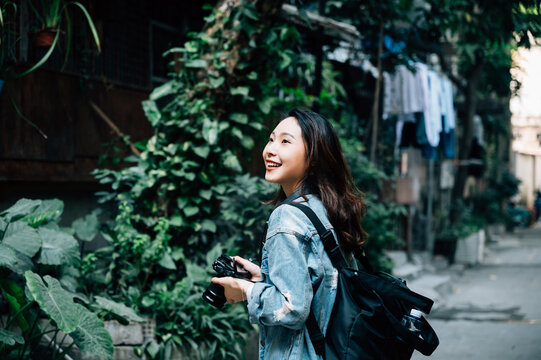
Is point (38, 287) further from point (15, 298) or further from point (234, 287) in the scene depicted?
point (234, 287)

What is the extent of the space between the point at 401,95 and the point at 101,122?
19.0ft

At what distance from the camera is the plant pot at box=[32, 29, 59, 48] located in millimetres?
4785

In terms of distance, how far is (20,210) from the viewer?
4215mm

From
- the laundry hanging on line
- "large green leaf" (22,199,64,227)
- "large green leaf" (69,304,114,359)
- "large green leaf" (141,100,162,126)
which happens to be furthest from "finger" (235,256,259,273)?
the laundry hanging on line

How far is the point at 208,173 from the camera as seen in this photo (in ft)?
17.6

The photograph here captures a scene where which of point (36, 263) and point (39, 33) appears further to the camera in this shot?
point (39, 33)

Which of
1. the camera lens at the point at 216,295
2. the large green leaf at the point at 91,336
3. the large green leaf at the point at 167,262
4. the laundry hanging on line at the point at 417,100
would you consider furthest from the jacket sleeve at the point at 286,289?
the laundry hanging on line at the point at 417,100

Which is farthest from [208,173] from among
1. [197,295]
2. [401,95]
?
[401,95]

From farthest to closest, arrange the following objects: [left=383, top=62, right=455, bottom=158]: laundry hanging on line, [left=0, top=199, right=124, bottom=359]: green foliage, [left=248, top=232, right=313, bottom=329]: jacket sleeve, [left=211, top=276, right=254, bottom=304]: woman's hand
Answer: [left=383, top=62, right=455, bottom=158]: laundry hanging on line, [left=0, top=199, right=124, bottom=359]: green foliage, [left=211, top=276, right=254, bottom=304]: woman's hand, [left=248, top=232, right=313, bottom=329]: jacket sleeve

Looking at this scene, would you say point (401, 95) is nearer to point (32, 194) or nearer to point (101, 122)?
point (101, 122)

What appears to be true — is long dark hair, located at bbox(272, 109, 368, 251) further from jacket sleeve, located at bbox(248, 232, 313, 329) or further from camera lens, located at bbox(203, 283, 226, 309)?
camera lens, located at bbox(203, 283, 226, 309)

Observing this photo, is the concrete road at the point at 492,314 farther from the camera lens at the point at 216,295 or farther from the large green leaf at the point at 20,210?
the camera lens at the point at 216,295

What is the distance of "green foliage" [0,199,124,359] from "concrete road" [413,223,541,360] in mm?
3683

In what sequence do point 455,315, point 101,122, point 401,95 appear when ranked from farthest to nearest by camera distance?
point 401,95, point 455,315, point 101,122
